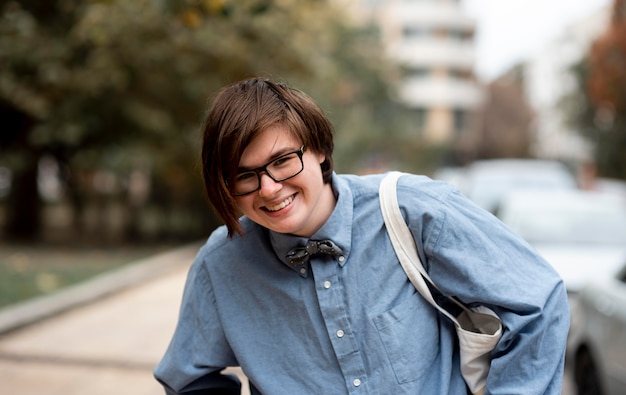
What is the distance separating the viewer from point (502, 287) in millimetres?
1770

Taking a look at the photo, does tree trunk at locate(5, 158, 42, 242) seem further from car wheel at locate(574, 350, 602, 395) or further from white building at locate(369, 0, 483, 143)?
white building at locate(369, 0, 483, 143)

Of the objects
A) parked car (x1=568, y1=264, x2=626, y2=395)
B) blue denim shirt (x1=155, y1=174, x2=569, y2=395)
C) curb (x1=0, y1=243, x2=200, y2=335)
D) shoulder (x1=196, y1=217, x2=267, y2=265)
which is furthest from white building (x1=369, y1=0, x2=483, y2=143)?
blue denim shirt (x1=155, y1=174, x2=569, y2=395)

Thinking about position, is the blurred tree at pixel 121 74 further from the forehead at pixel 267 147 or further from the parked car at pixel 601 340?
the forehead at pixel 267 147

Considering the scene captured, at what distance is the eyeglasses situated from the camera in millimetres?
1811

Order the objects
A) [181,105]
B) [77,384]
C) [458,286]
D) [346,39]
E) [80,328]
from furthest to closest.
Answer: [346,39]
[181,105]
[80,328]
[77,384]
[458,286]

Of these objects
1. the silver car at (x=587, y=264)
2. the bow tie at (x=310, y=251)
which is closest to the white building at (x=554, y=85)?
the silver car at (x=587, y=264)

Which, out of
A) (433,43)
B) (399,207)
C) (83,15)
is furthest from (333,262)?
(433,43)

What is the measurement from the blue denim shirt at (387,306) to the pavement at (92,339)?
424 centimetres

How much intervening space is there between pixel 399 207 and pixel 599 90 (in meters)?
31.1

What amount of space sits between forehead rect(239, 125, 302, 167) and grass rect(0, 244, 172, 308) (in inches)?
296

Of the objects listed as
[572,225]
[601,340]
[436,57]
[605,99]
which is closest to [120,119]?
[572,225]

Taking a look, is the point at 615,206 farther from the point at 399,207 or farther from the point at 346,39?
the point at 346,39

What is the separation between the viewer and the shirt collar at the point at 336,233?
6.02ft

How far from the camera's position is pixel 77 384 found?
5969 mm
